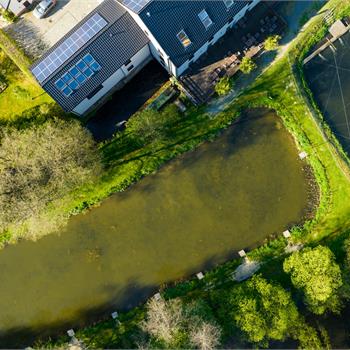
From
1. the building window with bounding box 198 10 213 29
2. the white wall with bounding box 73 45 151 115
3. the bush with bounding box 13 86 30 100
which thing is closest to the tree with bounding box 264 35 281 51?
the building window with bounding box 198 10 213 29

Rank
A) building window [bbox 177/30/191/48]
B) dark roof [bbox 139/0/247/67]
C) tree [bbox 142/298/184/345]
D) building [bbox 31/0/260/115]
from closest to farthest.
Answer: dark roof [bbox 139/0/247/67] < tree [bbox 142/298/184/345] < building [bbox 31/0/260/115] < building window [bbox 177/30/191/48]

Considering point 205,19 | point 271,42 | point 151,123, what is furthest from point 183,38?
point 271,42

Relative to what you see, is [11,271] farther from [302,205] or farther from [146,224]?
[302,205]

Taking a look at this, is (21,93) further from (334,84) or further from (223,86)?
(334,84)

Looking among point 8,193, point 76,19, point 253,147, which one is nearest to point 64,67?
point 76,19

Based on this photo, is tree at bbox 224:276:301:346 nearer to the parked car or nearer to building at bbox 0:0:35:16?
the parked car
